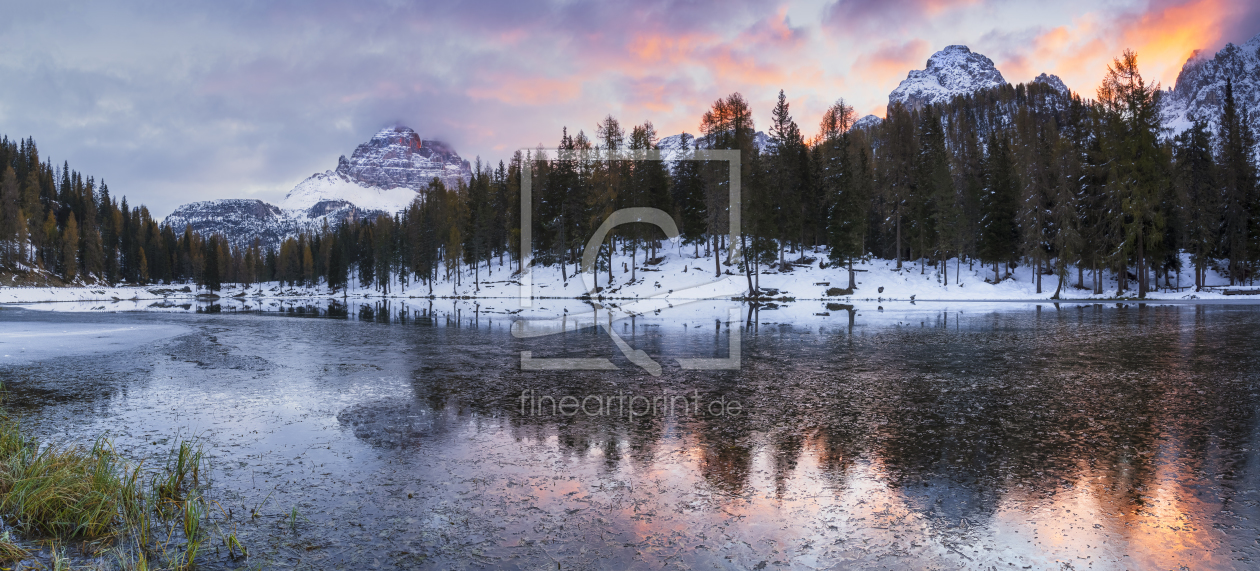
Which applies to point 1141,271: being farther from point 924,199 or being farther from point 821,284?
point 821,284

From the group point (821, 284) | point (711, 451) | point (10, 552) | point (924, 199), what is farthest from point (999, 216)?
point (10, 552)

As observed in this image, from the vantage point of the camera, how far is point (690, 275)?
63.9 metres

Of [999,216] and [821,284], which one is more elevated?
[999,216]

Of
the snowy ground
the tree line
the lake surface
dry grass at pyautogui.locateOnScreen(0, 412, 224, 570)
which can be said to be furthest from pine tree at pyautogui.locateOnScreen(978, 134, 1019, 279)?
dry grass at pyautogui.locateOnScreen(0, 412, 224, 570)

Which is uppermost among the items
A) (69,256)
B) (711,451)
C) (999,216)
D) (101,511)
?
(999,216)

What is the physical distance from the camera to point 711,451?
10.3 m

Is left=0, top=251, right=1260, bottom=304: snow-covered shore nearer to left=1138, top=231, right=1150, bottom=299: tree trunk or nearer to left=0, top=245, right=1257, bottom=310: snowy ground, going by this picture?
left=0, top=245, right=1257, bottom=310: snowy ground

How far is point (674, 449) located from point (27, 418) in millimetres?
12774

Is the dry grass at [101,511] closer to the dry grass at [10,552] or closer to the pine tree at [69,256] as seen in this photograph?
the dry grass at [10,552]

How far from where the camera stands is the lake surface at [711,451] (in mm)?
6691

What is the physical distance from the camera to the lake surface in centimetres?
669

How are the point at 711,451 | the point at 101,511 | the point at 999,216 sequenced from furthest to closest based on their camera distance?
the point at 999,216 → the point at 711,451 → the point at 101,511

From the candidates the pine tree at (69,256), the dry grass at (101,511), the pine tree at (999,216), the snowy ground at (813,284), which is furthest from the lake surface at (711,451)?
the pine tree at (69,256)

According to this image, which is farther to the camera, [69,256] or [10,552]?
[69,256]
